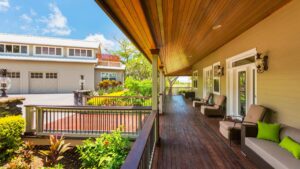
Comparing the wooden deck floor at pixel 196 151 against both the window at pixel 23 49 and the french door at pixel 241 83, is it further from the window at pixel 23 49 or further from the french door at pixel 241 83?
the window at pixel 23 49

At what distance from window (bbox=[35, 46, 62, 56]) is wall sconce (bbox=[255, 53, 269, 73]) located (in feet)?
68.9

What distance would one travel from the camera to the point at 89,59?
22.4 meters

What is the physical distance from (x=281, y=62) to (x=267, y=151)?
2.01 m

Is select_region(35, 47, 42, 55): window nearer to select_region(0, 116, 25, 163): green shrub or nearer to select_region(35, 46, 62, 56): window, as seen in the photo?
select_region(35, 46, 62, 56): window

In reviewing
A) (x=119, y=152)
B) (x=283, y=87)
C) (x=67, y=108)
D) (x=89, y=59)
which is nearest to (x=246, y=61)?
(x=283, y=87)

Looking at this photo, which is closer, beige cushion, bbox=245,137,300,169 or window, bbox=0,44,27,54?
beige cushion, bbox=245,137,300,169

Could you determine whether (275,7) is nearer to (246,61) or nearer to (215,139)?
(246,61)

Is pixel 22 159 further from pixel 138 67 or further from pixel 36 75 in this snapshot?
pixel 138 67

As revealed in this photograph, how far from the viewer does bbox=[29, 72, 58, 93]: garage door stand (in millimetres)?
20109

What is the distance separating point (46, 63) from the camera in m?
20.4

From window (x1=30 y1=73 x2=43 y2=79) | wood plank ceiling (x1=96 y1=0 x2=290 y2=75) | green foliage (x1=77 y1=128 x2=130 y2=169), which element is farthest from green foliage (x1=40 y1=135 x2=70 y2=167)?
window (x1=30 y1=73 x2=43 y2=79)

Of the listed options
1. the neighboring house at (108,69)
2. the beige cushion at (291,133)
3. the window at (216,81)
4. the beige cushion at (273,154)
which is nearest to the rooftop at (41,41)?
the neighboring house at (108,69)

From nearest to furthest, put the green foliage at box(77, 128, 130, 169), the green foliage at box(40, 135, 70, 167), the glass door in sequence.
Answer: the green foliage at box(77, 128, 130, 169) < the green foliage at box(40, 135, 70, 167) < the glass door

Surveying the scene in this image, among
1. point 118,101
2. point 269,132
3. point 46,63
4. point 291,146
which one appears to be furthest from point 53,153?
point 46,63
